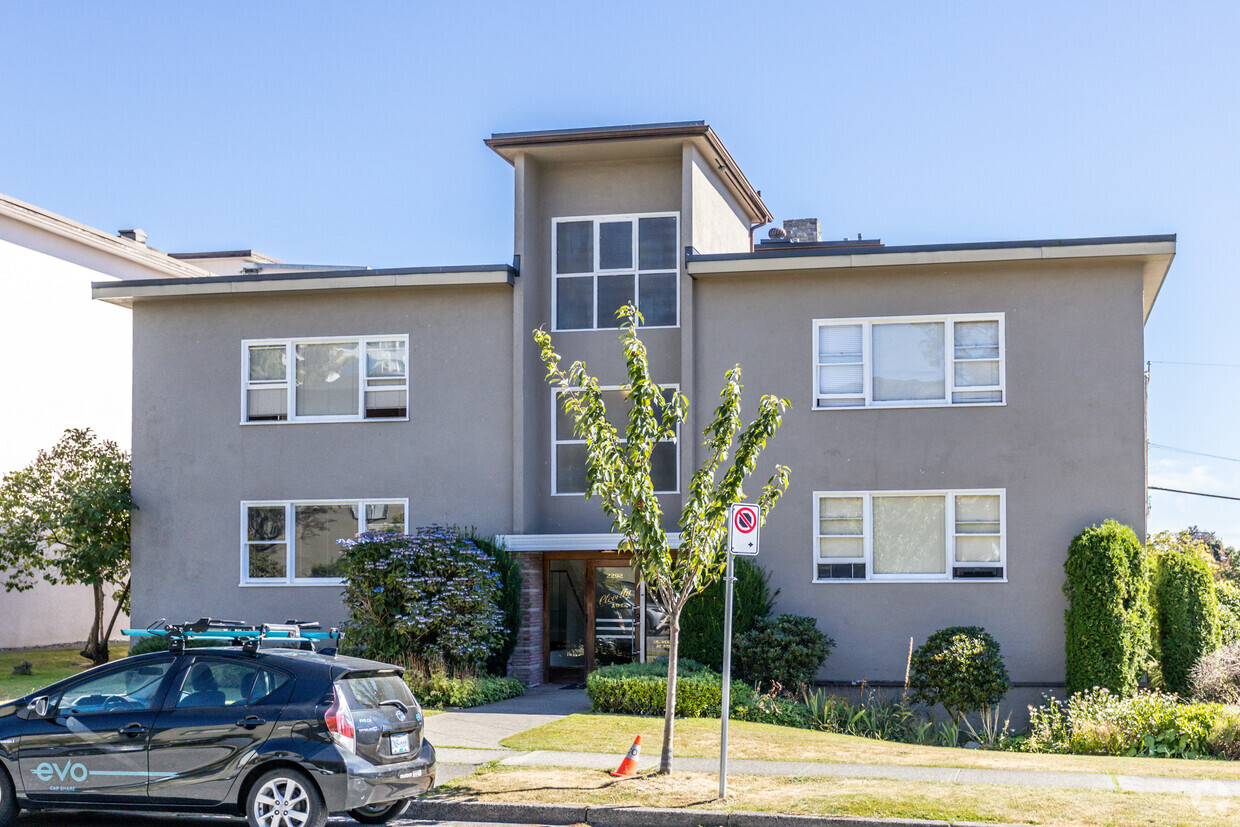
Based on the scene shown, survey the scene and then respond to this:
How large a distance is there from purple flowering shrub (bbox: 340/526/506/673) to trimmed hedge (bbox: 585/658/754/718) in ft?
7.57

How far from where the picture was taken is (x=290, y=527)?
20062 mm

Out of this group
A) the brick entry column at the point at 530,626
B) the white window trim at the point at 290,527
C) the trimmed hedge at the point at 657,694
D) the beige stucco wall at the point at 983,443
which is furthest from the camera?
the white window trim at the point at 290,527

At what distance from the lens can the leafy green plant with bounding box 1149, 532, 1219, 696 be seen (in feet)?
55.4

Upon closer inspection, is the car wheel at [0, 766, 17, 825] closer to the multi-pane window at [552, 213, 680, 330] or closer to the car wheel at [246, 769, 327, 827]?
the car wheel at [246, 769, 327, 827]

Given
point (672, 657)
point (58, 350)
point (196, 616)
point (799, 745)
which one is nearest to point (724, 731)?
point (672, 657)

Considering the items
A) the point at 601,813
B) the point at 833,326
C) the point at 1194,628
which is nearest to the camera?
the point at 601,813

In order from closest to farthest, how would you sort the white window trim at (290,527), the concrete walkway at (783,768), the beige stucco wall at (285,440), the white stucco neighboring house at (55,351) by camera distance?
the concrete walkway at (783,768)
the beige stucco wall at (285,440)
the white window trim at (290,527)
the white stucco neighboring house at (55,351)

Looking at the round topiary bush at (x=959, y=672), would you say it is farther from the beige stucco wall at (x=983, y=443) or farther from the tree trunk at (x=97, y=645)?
the tree trunk at (x=97, y=645)

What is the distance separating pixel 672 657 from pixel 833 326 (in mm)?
9078

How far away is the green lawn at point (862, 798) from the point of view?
30.8 feet

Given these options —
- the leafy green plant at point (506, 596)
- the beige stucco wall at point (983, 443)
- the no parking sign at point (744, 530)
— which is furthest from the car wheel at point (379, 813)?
the beige stucco wall at point (983, 443)

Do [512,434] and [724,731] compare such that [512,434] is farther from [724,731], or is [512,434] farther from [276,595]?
[724,731]

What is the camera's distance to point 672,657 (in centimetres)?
1109

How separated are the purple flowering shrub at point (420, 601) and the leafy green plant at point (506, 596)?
0.58 meters
